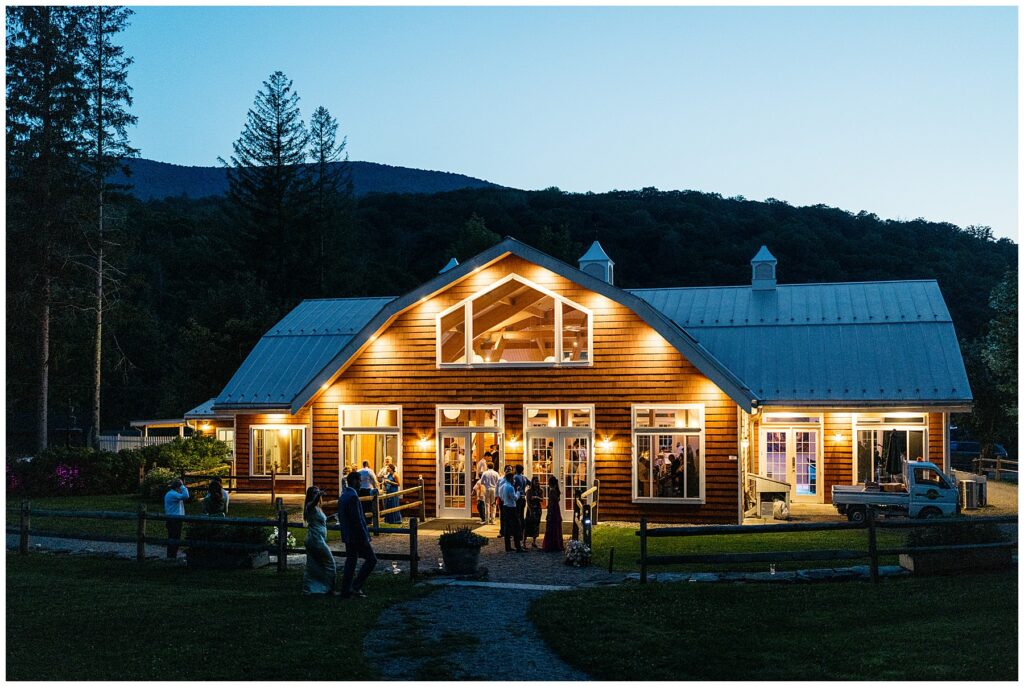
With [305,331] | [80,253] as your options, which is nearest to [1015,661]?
[305,331]

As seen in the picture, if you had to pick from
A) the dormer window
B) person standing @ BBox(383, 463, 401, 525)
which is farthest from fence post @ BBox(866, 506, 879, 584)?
person standing @ BBox(383, 463, 401, 525)

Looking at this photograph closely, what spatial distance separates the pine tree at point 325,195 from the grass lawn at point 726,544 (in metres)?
41.4

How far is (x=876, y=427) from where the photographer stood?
25.5m

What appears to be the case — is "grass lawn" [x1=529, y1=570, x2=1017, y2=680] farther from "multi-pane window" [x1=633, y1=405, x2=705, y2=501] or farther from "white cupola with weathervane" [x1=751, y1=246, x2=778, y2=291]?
"white cupola with weathervane" [x1=751, y1=246, x2=778, y2=291]

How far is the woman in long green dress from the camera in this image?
1331cm

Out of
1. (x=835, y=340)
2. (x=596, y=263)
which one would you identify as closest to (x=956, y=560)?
(x=835, y=340)

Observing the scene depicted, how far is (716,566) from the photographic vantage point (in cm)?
1611

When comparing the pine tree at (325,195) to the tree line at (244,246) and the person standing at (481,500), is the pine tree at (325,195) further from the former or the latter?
the person standing at (481,500)

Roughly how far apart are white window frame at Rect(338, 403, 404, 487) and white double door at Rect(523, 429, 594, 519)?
3178mm

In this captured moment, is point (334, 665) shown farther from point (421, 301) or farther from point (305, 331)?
point (305, 331)

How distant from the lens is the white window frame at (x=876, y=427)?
25.1 m

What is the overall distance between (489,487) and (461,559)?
7348 millimetres

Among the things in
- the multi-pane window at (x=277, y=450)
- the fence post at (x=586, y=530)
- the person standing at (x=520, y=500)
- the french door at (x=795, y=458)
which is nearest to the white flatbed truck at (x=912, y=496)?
the french door at (x=795, y=458)

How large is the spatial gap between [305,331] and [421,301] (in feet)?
32.5
